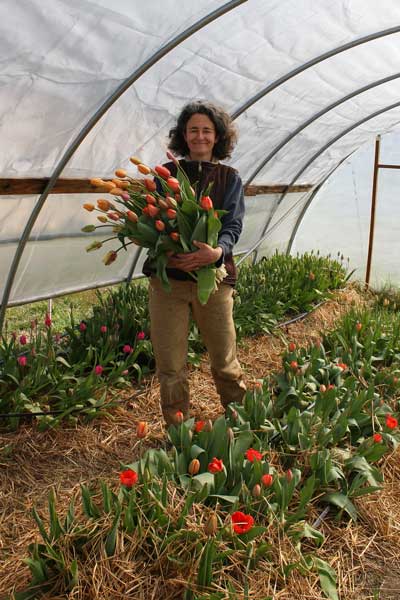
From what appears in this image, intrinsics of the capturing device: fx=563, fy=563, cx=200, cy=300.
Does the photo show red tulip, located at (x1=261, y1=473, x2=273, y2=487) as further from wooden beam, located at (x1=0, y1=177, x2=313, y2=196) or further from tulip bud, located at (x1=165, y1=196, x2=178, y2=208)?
wooden beam, located at (x1=0, y1=177, x2=313, y2=196)

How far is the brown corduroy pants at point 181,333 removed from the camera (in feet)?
7.87

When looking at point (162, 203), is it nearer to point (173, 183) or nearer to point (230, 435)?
point (173, 183)

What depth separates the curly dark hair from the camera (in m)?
2.38

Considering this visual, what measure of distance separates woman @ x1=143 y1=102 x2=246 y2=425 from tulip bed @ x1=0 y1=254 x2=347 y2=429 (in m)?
0.50

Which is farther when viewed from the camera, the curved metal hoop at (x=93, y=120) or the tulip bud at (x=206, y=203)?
the curved metal hoop at (x=93, y=120)

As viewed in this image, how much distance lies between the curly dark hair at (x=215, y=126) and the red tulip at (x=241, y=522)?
1559 mm

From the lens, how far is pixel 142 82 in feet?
10.4

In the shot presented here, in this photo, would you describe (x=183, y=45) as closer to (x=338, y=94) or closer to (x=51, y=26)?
(x=51, y=26)

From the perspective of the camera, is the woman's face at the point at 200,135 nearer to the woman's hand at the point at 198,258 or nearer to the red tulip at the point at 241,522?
the woman's hand at the point at 198,258

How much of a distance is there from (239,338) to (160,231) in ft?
6.17

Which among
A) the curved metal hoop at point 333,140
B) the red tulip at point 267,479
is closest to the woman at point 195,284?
the red tulip at point 267,479

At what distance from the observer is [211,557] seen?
5.02ft

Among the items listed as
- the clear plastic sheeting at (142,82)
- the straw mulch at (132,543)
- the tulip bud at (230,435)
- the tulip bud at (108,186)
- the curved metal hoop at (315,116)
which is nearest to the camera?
the straw mulch at (132,543)

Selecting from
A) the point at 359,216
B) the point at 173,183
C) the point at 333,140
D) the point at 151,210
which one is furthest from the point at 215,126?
the point at 359,216
